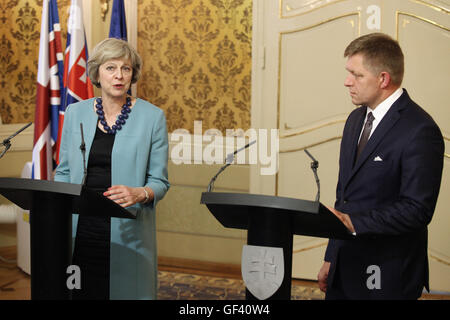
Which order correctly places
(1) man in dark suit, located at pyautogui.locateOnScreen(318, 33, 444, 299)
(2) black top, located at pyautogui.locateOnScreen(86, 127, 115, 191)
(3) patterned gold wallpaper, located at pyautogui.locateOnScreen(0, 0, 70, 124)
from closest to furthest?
(1) man in dark suit, located at pyautogui.locateOnScreen(318, 33, 444, 299) → (2) black top, located at pyautogui.locateOnScreen(86, 127, 115, 191) → (3) patterned gold wallpaper, located at pyautogui.locateOnScreen(0, 0, 70, 124)

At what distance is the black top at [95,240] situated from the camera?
7.39 feet

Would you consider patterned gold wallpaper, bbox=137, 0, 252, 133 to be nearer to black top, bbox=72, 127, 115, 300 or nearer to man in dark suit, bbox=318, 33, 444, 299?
black top, bbox=72, 127, 115, 300

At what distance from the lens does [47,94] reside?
12.5ft

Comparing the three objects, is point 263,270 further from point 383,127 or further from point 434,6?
point 434,6

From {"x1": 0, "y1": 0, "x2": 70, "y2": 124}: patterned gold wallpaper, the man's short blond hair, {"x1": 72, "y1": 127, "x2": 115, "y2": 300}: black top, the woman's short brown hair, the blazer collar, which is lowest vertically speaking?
{"x1": 72, "y1": 127, "x2": 115, "y2": 300}: black top

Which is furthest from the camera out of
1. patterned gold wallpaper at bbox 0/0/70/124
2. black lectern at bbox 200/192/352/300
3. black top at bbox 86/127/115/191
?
patterned gold wallpaper at bbox 0/0/70/124

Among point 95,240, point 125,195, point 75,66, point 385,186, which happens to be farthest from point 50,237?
point 75,66

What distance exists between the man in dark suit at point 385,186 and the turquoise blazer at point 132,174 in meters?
0.80

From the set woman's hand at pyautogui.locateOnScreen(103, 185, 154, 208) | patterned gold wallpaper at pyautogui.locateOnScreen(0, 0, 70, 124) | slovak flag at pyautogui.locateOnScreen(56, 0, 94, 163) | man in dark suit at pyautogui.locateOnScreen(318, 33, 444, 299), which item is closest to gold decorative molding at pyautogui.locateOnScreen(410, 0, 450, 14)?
man in dark suit at pyautogui.locateOnScreen(318, 33, 444, 299)

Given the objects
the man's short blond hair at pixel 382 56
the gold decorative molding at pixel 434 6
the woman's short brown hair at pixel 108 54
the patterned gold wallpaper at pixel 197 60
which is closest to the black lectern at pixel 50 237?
the woman's short brown hair at pixel 108 54

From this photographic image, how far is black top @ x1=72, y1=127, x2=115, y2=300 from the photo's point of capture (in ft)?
7.39

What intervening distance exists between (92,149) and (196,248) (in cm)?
250

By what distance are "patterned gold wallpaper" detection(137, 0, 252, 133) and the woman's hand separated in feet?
8.03
